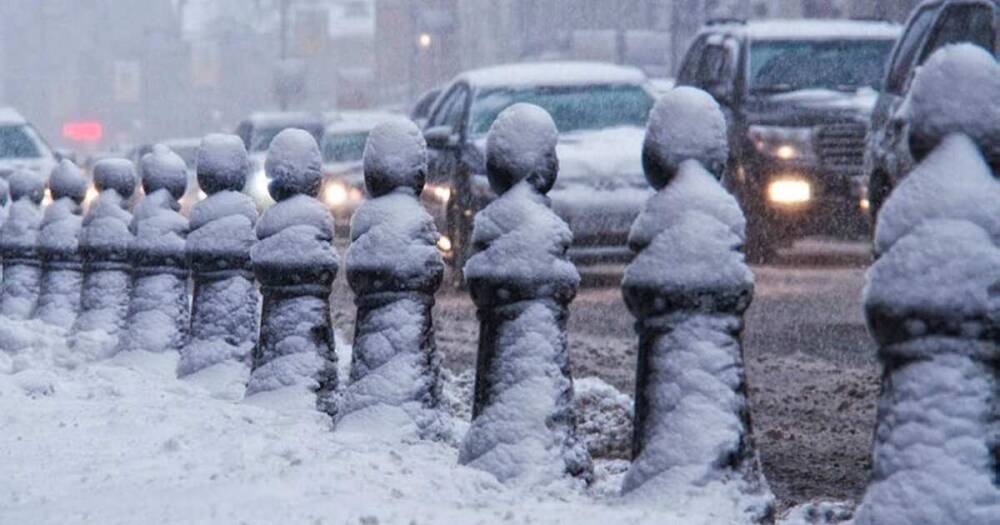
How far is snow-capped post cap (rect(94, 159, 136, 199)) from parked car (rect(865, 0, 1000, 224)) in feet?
12.5

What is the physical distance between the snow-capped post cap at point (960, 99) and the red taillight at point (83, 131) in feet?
422

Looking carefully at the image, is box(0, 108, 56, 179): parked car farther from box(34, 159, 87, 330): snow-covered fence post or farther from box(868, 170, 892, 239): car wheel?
box(868, 170, 892, 239): car wheel

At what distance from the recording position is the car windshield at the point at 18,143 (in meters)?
25.1

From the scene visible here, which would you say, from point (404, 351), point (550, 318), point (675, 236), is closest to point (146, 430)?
point (404, 351)

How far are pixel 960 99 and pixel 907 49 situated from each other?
880 centimetres

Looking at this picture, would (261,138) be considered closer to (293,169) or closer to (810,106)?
(810,106)

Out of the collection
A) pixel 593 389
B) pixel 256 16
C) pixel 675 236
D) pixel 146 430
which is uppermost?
pixel 675 236

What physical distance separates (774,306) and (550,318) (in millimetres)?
8526

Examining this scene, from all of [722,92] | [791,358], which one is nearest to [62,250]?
[791,358]

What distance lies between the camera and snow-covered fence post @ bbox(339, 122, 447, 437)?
5527 mm

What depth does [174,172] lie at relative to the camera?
828 cm

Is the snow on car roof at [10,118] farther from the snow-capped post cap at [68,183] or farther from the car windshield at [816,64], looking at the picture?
the snow-capped post cap at [68,183]

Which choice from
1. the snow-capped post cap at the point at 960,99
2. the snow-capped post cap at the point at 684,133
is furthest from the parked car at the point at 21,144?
the snow-capped post cap at the point at 960,99

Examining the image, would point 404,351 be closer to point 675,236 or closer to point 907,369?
point 675,236
